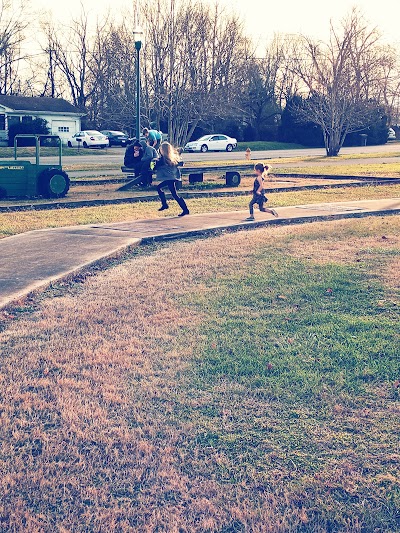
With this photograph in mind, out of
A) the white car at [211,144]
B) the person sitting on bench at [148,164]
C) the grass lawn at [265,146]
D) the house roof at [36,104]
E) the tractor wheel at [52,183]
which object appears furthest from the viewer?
the house roof at [36,104]

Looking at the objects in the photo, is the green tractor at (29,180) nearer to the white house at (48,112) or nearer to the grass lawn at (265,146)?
the grass lawn at (265,146)

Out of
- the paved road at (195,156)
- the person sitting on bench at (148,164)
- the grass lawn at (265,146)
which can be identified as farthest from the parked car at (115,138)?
the person sitting on bench at (148,164)

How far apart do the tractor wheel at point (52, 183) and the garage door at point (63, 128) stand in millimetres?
40863

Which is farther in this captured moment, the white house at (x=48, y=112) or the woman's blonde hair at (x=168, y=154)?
the white house at (x=48, y=112)

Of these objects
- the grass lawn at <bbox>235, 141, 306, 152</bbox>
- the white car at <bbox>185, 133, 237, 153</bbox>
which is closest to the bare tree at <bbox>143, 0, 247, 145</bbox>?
the white car at <bbox>185, 133, 237, 153</bbox>

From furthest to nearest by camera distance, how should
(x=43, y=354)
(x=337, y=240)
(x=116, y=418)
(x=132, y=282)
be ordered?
1. (x=337, y=240)
2. (x=132, y=282)
3. (x=43, y=354)
4. (x=116, y=418)

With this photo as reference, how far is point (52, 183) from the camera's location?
1593cm

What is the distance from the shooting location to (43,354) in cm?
480

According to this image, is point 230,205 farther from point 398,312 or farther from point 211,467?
point 211,467

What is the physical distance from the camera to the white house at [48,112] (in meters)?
52.6

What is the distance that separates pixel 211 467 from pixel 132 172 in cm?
1936

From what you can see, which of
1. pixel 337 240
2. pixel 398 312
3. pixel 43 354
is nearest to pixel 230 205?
pixel 337 240

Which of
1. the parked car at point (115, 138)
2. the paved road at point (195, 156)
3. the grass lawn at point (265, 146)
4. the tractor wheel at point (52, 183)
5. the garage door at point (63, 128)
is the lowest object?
the tractor wheel at point (52, 183)

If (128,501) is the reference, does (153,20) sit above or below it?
above
